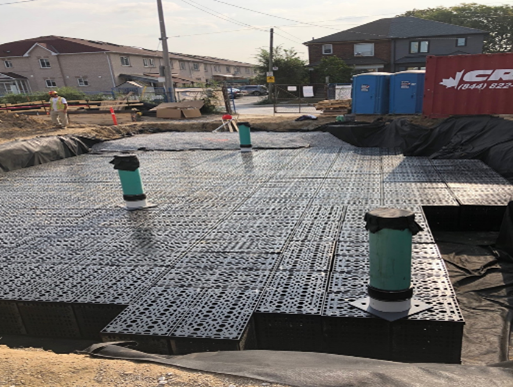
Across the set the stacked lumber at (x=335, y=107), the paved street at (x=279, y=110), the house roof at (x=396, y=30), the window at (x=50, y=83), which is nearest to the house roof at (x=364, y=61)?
the house roof at (x=396, y=30)

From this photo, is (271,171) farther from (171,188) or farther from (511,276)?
(511,276)

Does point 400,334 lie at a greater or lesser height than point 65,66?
lesser

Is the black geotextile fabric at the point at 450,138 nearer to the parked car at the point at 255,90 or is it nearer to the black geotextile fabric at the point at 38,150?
the black geotextile fabric at the point at 38,150

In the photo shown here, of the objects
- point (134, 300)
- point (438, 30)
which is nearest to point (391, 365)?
point (134, 300)

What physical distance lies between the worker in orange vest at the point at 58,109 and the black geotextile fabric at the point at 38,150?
4751mm

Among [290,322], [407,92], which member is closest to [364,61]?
[407,92]

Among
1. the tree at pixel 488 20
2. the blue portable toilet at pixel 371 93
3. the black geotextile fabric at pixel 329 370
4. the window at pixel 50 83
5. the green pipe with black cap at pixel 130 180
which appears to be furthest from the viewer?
the tree at pixel 488 20

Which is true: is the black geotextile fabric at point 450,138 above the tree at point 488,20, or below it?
below

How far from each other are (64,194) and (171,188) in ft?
6.01

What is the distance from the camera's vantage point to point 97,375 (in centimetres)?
191

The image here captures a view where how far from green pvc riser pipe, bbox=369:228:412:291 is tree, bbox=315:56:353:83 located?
3364 cm

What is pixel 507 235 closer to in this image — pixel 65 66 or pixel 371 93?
pixel 371 93

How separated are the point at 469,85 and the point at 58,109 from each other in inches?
575

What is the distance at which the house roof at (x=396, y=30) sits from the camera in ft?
113
